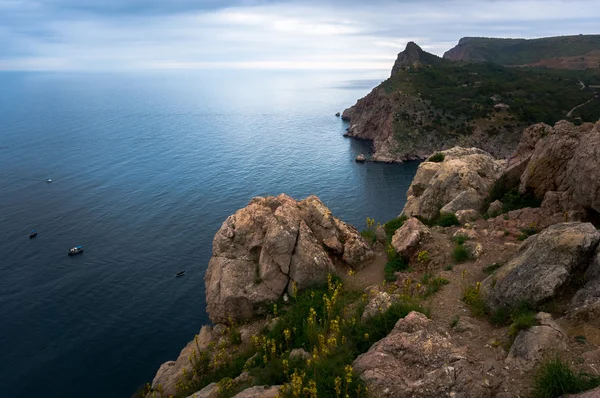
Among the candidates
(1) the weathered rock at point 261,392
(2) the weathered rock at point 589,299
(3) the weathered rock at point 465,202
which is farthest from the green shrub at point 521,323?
(3) the weathered rock at point 465,202

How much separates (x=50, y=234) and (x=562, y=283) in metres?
77.5

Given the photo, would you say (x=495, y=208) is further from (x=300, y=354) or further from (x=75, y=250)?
(x=75, y=250)

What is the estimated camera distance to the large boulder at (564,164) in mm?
18578

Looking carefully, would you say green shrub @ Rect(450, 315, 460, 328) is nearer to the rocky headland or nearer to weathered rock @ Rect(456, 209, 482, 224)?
the rocky headland

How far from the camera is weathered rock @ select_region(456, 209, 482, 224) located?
2592cm

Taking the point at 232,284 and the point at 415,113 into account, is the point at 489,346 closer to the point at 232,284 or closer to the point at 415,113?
the point at 232,284

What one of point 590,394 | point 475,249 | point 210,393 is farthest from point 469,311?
point 210,393

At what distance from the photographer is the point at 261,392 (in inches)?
530

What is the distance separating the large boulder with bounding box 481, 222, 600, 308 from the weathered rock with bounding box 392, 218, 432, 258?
7.68 meters

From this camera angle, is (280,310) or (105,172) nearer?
(280,310)

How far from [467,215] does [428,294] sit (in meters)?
10.5

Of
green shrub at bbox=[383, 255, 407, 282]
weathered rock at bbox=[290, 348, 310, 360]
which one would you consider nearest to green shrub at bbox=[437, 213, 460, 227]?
green shrub at bbox=[383, 255, 407, 282]

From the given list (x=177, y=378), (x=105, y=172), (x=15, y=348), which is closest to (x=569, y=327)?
(x=177, y=378)

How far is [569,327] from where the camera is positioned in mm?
12352
